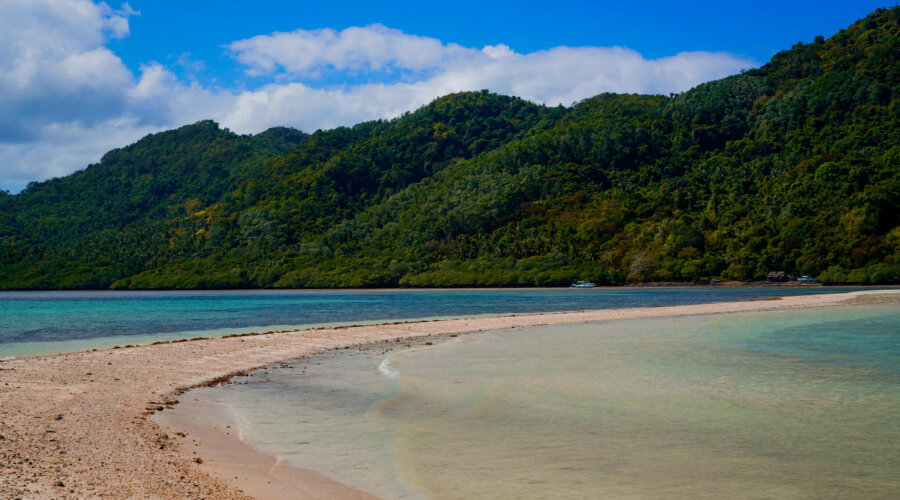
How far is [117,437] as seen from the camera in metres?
8.77

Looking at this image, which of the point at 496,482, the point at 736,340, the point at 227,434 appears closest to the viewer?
the point at 496,482

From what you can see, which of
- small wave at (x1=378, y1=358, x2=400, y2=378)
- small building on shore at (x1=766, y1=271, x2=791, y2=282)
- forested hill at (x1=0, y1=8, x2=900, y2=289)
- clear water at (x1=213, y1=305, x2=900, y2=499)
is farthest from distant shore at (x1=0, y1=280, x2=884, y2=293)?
small wave at (x1=378, y1=358, x2=400, y2=378)

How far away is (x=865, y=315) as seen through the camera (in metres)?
34.8

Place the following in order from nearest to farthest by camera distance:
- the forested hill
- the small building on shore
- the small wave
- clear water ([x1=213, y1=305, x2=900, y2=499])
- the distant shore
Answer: clear water ([x1=213, y1=305, x2=900, y2=499]) < the small wave < the distant shore < the small building on shore < the forested hill

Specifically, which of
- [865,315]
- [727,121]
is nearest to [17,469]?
[865,315]

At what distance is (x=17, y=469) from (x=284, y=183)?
173680 mm

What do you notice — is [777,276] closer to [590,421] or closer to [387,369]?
[387,369]

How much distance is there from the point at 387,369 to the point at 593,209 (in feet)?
389

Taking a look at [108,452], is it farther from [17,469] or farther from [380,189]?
[380,189]

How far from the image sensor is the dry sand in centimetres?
673

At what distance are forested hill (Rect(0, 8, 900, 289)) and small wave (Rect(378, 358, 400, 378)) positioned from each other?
282 ft

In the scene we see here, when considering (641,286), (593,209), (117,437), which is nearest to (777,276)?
(641,286)

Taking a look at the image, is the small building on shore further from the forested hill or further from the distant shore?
the forested hill

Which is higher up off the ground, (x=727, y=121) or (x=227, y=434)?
(x=727, y=121)
